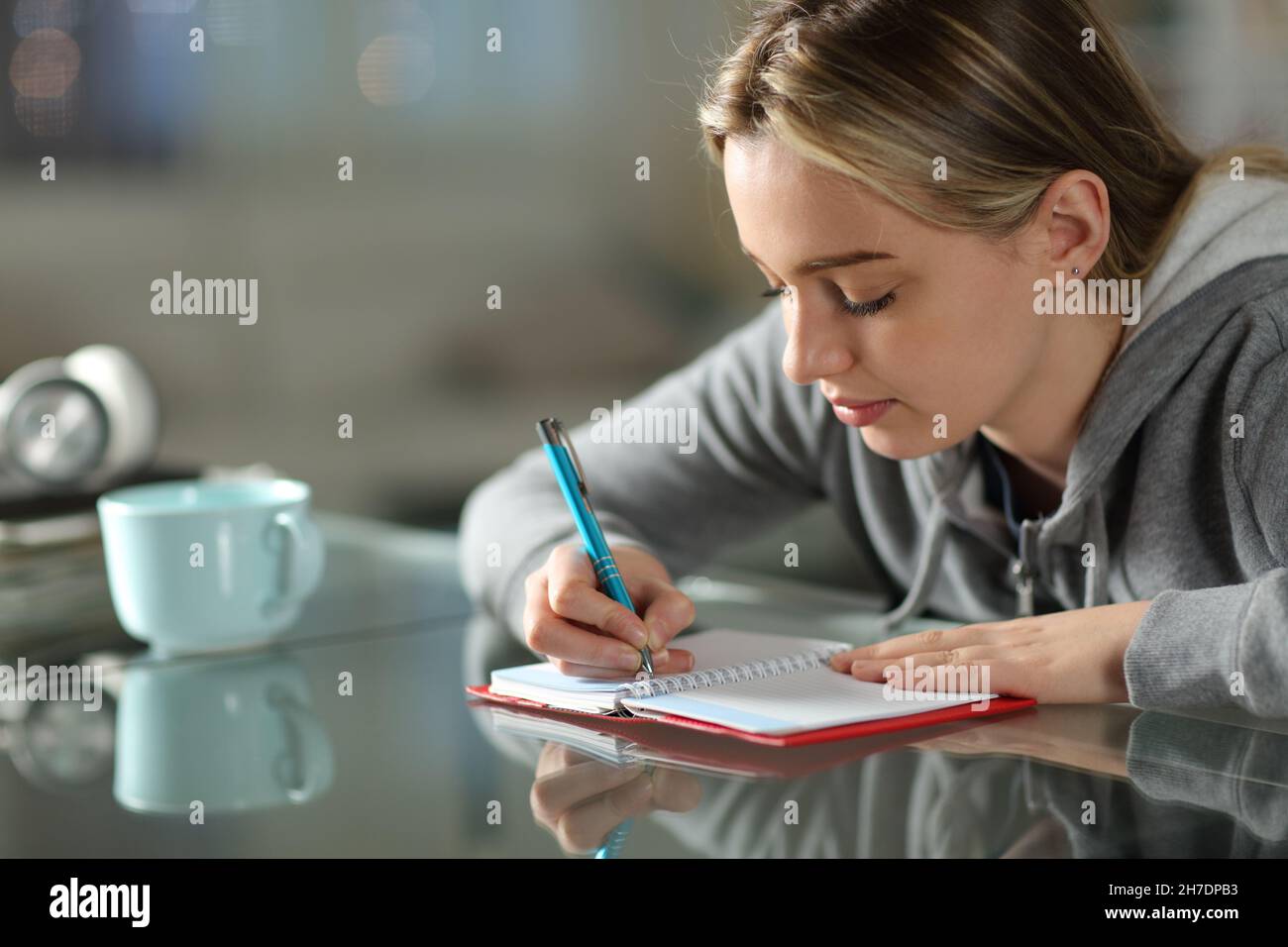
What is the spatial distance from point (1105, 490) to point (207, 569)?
67 cm

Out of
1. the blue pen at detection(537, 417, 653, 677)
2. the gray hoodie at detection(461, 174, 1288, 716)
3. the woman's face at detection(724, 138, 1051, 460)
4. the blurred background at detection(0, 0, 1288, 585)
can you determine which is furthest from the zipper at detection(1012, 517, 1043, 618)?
the blurred background at detection(0, 0, 1288, 585)

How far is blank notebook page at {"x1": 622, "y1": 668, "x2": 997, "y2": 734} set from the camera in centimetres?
76

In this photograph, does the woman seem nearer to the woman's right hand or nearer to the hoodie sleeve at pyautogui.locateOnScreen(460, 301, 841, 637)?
the woman's right hand

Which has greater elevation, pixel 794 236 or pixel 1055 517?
pixel 794 236

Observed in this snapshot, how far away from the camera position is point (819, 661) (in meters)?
0.91

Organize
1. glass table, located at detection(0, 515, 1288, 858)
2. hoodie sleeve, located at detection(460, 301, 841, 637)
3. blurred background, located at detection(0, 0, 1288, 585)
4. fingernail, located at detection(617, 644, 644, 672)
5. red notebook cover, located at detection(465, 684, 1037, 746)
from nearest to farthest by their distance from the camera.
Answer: glass table, located at detection(0, 515, 1288, 858) → red notebook cover, located at detection(465, 684, 1037, 746) → fingernail, located at detection(617, 644, 644, 672) → hoodie sleeve, located at detection(460, 301, 841, 637) → blurred background, located at detection(0, 0, 1288, 585)

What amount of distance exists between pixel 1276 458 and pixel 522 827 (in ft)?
1.91

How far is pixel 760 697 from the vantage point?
81cm

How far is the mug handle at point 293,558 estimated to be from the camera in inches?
40.6

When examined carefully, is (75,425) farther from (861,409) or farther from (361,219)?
(361,219)

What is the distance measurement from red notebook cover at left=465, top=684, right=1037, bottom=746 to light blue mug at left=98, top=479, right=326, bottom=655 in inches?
10.8

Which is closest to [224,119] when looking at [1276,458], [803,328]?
[803,328]

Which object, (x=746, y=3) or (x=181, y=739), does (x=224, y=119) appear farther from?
(x=181, y=739)
